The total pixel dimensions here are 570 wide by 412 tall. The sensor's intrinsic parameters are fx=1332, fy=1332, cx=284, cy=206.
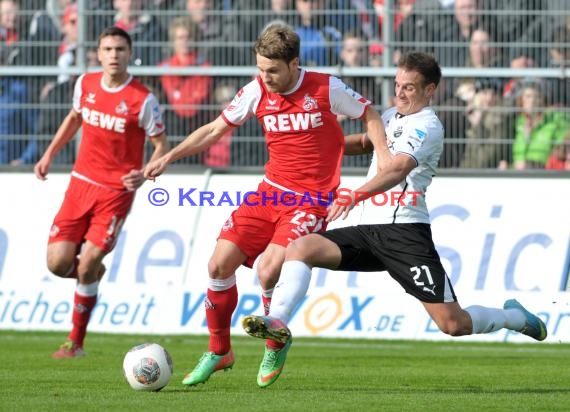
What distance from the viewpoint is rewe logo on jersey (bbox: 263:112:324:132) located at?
976 cm

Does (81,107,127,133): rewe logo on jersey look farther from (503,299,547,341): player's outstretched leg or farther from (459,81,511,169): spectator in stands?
(503,299,547,341): player's outstretched leg

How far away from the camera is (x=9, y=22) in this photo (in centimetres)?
1582

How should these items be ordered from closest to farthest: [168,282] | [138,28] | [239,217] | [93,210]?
[239,217], [93,210], [168,282], [138,28]

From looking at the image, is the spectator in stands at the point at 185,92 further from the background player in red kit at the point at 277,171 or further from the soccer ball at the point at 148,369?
the soccer ball at the point at 148,369

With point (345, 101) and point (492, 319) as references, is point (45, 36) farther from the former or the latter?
point (492, 319)

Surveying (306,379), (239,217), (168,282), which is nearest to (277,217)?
(239,217)

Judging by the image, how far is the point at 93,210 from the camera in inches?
497

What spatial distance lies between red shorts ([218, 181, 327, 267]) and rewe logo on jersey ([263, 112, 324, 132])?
0.45 m

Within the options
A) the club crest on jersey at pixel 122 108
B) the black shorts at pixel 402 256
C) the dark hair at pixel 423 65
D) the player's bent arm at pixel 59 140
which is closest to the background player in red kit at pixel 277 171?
the dark hair at pixel 423 65

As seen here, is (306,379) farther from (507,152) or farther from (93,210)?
(507,152)

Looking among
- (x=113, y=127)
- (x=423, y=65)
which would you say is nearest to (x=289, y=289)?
(x=423, y=65)

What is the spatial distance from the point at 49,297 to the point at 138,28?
335cm

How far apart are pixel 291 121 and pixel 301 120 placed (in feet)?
0.25

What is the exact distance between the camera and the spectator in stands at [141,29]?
51.1 feet
